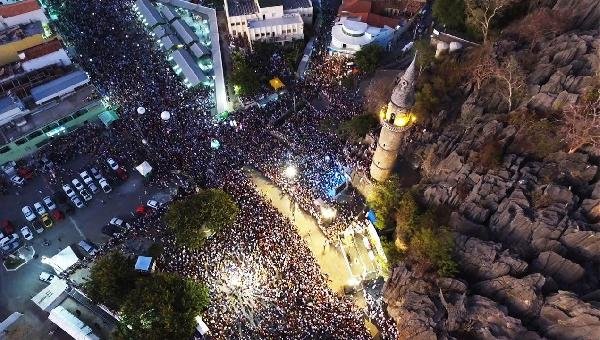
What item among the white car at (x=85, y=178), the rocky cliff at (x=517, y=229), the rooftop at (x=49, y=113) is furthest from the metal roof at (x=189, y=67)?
the rocky cliff at (x=517, y=229)

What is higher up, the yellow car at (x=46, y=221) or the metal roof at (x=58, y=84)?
the metal roof at (x=58, y=84)

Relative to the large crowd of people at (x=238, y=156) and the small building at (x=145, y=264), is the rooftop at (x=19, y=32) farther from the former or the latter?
the small building at (x=145, y=264)

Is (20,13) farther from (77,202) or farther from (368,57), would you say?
(368,57)

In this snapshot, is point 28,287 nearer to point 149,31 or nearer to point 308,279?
point 308,279

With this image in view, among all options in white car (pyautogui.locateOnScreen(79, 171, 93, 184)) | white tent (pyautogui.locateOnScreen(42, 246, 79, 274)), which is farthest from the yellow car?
white car (pyautogui.locateOnScreen(79, 171, 93, 184))

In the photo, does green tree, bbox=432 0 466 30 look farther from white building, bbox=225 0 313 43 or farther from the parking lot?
the parking lot
